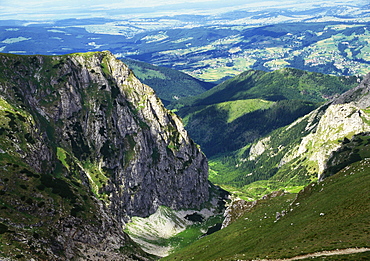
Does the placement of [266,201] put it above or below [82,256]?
below

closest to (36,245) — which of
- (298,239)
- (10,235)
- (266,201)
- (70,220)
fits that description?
(10,235)

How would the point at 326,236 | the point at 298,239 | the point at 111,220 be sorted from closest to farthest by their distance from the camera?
the point at 326,236 < the point at 298,239 < the point at 111,220

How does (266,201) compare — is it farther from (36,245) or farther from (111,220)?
(36,245)

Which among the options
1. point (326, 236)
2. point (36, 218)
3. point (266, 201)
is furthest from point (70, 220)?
point (266, 201)

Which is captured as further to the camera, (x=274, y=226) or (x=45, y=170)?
(x=45, y=170)

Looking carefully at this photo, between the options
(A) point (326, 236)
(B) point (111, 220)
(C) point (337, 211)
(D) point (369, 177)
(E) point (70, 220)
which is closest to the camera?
(A) point (326, 236)

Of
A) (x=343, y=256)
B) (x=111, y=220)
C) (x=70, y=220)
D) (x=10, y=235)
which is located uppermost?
(x=343, y=256)
